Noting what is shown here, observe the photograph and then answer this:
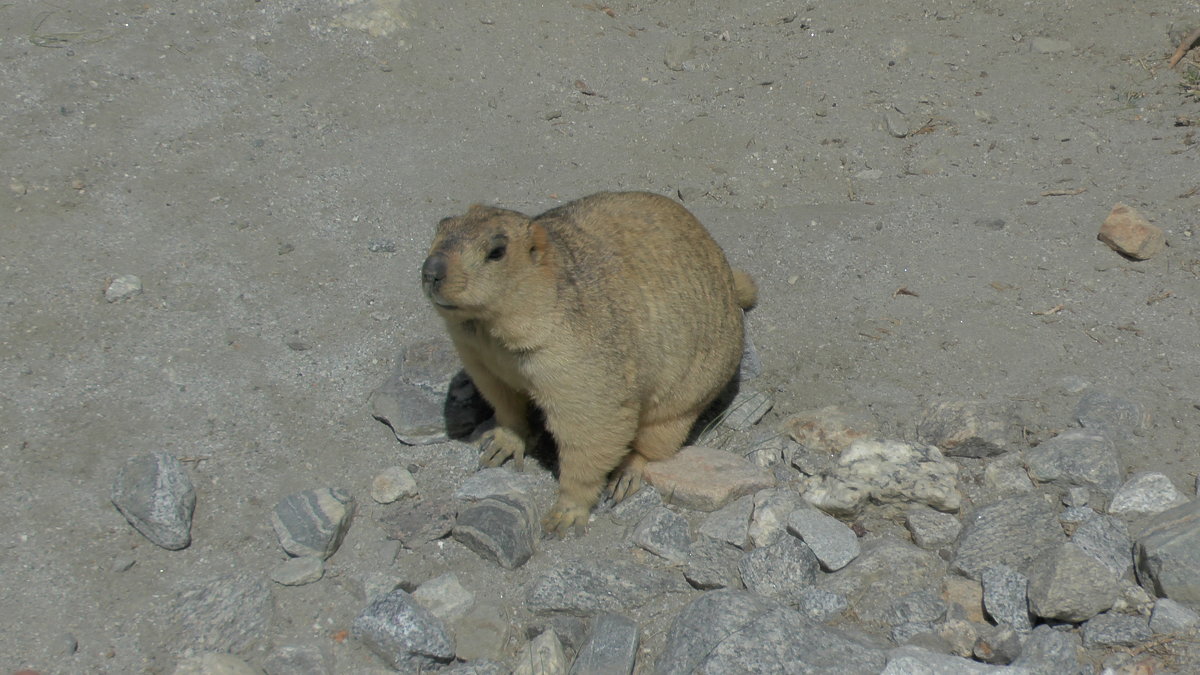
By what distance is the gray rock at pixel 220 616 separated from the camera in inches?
161

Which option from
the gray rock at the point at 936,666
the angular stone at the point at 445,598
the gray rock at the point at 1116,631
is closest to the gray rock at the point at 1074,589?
the gray rock at the point at 1116,631

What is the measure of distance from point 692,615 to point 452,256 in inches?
71.0

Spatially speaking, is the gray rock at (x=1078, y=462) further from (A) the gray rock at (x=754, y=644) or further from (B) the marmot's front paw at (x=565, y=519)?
(B) the marmot's front paw at (x=565, y=519)

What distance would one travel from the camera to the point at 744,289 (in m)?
5.96

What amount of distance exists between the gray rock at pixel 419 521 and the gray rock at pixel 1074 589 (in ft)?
8.63

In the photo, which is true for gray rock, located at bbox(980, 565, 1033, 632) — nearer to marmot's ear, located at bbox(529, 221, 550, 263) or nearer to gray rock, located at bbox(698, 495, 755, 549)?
gray rock, located at bbox(698, 495, 755, 549)

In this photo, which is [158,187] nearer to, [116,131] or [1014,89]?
[116,131]

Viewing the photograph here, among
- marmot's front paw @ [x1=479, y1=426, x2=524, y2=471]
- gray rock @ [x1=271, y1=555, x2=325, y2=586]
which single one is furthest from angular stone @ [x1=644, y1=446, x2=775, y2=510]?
gray rock @ [x1=271, y1=555, x2=325, y2=586]

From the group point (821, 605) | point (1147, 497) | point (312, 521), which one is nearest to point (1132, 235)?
point (1147, 497)

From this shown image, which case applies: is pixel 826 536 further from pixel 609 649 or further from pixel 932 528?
pixel 609 649

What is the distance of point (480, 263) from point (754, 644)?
6.12 feet

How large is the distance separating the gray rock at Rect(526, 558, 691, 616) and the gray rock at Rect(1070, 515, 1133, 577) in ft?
5.71

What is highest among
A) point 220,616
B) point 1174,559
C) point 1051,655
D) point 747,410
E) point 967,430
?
point 1174,559

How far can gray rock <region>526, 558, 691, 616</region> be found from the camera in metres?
4.33
